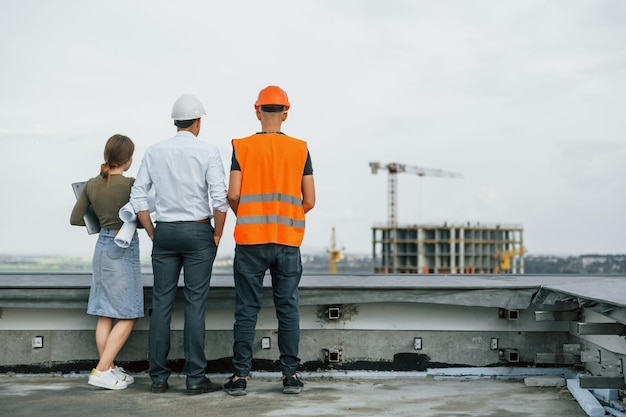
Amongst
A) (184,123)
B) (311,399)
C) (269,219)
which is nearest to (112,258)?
(184,123)

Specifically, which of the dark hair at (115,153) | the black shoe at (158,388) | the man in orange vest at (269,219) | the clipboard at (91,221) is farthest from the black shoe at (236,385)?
the dark hair at (115,153)

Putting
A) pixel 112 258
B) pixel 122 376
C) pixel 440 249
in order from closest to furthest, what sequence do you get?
pixel 112 258
pixel 122 376
pixel 440 249

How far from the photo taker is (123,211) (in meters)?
5.26

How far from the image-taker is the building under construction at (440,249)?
519 feet

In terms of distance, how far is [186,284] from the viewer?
520 centimetres

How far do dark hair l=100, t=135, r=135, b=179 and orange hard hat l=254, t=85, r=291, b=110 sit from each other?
108 centimetres

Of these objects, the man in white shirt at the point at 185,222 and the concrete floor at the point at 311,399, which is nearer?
the concrete floor at the point at 311,399

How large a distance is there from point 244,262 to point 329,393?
1.13m

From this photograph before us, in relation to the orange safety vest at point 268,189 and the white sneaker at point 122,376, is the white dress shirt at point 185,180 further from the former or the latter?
the white sneaker at point 122,376

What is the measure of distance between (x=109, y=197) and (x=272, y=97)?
1.42 m

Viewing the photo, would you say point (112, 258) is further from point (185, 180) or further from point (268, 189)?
point (268, 189)

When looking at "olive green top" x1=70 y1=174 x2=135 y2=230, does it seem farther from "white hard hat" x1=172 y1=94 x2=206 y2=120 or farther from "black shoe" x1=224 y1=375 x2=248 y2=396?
"black shoe" x1=224 y1=375 x2=248 y2=396

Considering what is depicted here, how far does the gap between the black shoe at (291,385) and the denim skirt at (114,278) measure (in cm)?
120

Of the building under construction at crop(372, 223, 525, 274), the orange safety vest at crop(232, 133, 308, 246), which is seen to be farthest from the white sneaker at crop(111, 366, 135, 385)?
the building under construction at crop(372, 223, 525, 274)
